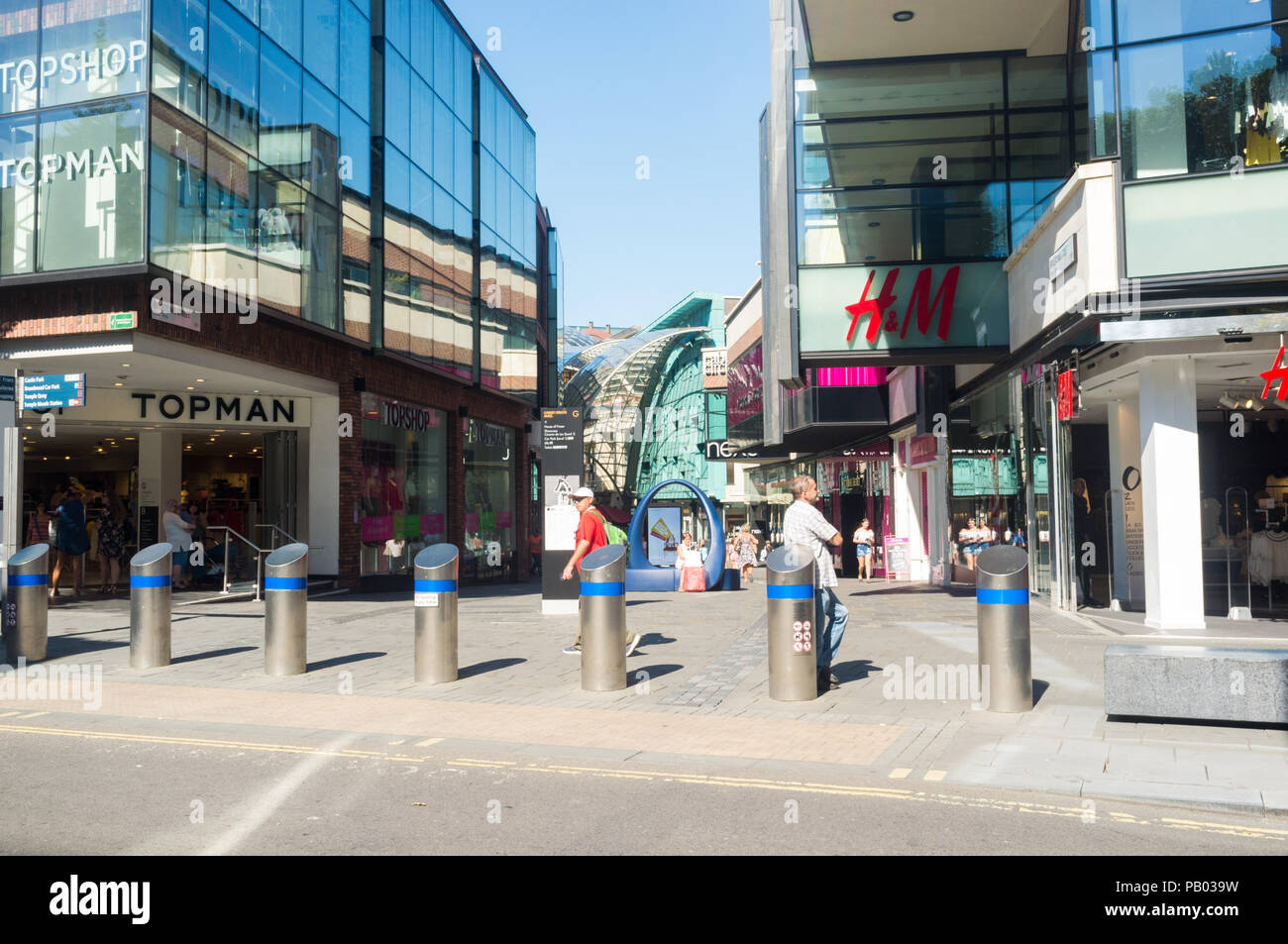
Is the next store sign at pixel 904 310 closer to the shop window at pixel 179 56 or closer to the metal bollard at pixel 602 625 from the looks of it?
the metal bollard at pixel 602 625

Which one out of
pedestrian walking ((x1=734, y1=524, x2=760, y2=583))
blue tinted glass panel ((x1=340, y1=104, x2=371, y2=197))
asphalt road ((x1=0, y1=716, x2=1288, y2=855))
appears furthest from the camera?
pedestrian walking ((x1=734, y1=524, x2=760, y2=583))

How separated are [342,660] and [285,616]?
135cm

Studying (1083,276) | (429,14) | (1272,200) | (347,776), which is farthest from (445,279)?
(347,776)

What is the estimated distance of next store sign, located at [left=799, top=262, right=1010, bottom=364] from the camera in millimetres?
18500

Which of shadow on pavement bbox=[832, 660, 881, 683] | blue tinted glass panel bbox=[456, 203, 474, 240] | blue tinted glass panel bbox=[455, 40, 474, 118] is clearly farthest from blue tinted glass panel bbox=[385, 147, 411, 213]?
shadow on pavement bbox=[832, 660, 881, 683]

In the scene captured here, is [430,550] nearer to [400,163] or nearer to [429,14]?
[400,163]

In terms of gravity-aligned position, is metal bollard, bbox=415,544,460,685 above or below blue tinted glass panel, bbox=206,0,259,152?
below

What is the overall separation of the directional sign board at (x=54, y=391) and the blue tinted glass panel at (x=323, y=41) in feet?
29.6

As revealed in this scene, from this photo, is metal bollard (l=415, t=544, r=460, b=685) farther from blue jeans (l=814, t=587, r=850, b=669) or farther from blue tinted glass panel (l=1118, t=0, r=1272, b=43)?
blue tinted glass panel (l=1118, t=0, r=1272, b=43)

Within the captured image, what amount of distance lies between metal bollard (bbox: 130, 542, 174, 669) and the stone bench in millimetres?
9123

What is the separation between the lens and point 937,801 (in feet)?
19.7

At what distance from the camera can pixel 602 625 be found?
384 inches

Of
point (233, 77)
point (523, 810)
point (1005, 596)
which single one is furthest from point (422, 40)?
point (523, 810)

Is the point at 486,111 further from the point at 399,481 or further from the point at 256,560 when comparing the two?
the point at 256,560
